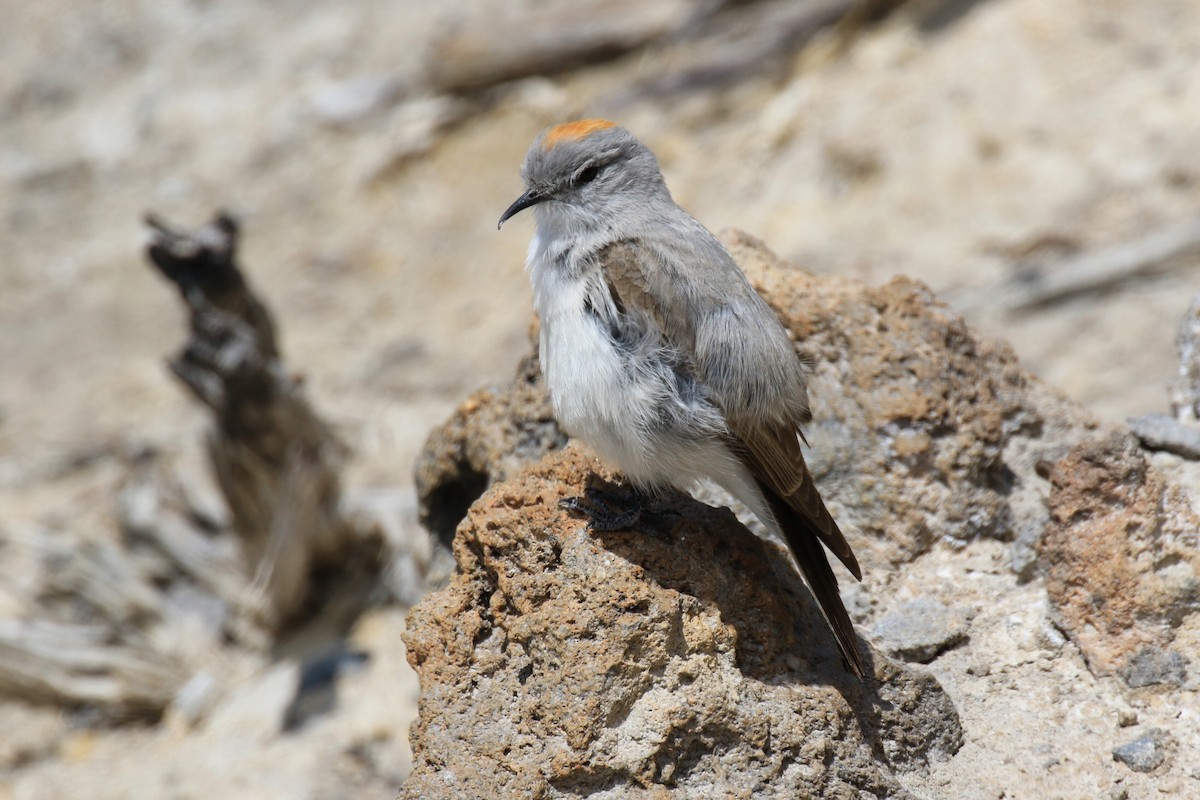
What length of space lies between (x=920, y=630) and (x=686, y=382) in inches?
42.9

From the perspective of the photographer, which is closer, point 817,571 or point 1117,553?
point 817,571

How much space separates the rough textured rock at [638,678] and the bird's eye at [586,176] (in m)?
1.15

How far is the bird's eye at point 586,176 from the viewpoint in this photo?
3945 millimetres

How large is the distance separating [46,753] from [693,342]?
509 centimetres

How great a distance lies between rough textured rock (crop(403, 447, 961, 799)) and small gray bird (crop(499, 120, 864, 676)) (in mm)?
155

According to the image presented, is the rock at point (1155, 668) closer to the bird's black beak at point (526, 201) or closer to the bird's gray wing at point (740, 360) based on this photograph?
the bird's gray wing at point (740, 360)

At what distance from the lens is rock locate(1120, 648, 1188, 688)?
3293mm

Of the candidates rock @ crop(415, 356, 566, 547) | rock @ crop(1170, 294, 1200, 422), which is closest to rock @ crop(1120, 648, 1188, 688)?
rock @ crop(1170, 294, 1200, 422)

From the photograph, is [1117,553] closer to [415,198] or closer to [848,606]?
[848,606]

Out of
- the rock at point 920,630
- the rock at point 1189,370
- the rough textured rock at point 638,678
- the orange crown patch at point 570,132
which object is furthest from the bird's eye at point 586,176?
the rock at point 1189,370

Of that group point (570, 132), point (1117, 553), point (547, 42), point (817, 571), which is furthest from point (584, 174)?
point (547, 42)

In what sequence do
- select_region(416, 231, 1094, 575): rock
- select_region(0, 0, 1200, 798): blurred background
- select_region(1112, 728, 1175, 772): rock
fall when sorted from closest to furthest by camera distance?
1. select_region(1112, 728, 1175, 772): rock
2. select_region(416, 231, 1094, 575): rock
3. select_region(0, 0, 1200, 798): blurred background

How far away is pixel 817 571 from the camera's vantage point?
325 cm

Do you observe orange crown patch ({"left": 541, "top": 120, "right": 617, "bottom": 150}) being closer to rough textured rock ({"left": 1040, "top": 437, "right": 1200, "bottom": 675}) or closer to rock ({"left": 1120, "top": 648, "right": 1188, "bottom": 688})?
rough textured rock ({"left": 1040, "top": 437, "right": 1200, "bottom": 675})
